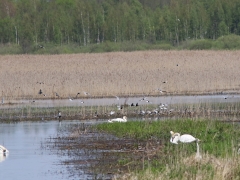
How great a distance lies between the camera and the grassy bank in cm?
1164

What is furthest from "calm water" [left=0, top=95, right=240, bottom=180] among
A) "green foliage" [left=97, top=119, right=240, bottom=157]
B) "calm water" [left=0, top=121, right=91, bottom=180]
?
"green foliage" [left=97, top=119, right=240, bottom=157]

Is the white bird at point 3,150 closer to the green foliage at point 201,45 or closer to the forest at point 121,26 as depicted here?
the green foliage at point 201,45

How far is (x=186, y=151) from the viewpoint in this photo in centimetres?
1437

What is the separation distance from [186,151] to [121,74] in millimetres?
21476

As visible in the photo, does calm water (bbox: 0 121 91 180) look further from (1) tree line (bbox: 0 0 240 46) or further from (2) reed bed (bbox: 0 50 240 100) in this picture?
(1) tree line (bbox: 0 0 240 46)

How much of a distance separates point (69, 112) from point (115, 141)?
8155mm

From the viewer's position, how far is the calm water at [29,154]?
556 inches

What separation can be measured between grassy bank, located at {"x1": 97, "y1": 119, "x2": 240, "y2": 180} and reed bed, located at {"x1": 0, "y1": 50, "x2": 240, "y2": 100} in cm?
1129

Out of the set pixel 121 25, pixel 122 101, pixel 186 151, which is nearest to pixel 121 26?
pixel 121 25

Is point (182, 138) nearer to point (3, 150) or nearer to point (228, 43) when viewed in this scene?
point (3, 150)

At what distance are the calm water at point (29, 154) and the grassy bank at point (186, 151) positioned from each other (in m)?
1.48

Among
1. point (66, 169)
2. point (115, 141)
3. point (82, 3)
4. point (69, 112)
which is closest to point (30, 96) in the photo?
point (69, 112)

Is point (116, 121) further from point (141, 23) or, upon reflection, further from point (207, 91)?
point (141, 23)

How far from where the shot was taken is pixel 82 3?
251 feet
